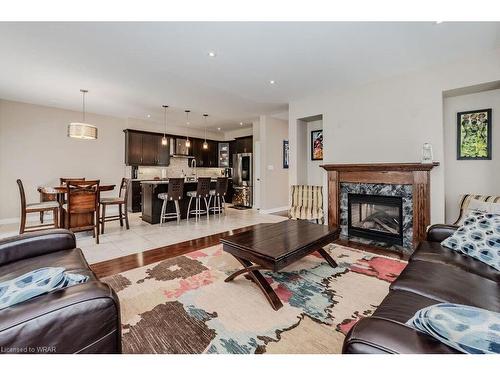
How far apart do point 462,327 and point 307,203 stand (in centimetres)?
358

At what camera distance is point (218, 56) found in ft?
10.1

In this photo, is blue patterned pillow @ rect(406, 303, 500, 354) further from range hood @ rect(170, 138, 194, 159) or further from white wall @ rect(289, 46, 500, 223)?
range hood @ rect(170, 138, 194, 159)

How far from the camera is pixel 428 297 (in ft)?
4.08

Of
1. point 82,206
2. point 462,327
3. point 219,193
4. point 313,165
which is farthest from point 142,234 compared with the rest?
point 462,327

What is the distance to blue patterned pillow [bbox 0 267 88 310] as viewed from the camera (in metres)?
0.96

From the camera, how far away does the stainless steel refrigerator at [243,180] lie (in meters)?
7.56

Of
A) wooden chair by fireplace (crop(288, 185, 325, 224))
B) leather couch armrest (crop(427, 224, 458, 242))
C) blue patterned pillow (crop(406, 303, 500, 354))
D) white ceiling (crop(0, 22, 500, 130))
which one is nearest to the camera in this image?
blue patterned pillow (crop(406, 303, 500, 354))

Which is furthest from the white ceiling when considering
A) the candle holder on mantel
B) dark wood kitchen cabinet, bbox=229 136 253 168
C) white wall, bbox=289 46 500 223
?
dark wood kitchen cabinet, bbox=229 136 253 168

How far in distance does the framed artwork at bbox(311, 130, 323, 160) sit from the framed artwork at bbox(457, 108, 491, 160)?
7.35 feet

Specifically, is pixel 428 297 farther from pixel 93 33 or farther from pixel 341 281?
pixel 93 33

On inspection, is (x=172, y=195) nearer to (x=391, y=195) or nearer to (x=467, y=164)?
(x=391, y=195)
